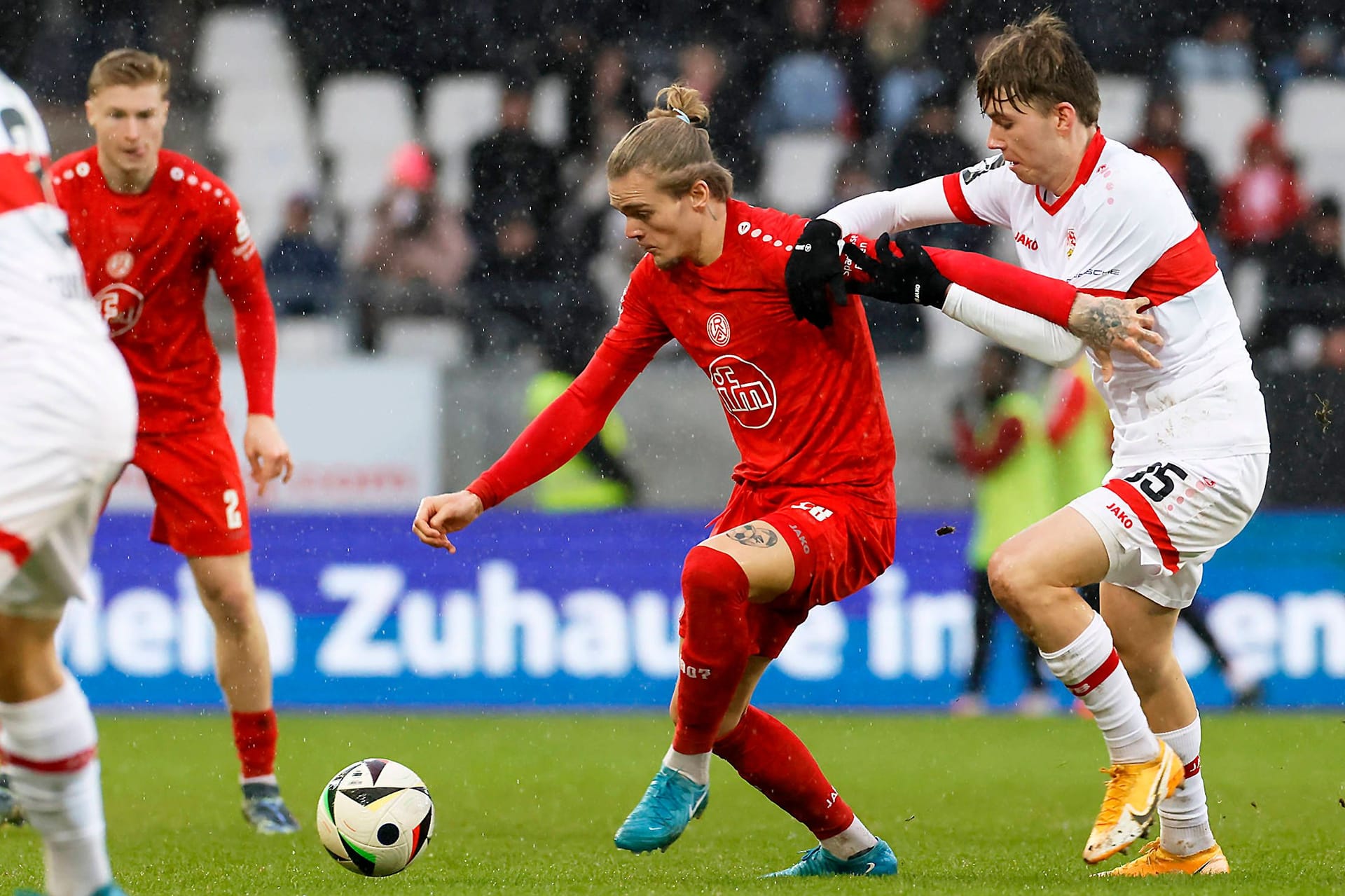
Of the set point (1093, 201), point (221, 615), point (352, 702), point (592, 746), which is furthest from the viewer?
point (352, 702)

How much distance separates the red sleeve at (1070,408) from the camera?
9969mm

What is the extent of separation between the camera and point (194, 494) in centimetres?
618

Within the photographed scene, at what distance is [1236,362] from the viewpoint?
4.92m

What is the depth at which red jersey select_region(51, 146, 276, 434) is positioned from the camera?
243 inches

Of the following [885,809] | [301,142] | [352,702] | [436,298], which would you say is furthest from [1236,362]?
[301,142]

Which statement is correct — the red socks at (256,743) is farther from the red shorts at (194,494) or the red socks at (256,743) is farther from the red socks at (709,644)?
the red socks at (709,644)

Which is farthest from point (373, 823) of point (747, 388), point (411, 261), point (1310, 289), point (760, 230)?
point (1310, 289)

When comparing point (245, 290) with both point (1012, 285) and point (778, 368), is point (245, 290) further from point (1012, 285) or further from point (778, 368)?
point (1012, 285)

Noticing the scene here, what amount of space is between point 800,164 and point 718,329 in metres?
9.11

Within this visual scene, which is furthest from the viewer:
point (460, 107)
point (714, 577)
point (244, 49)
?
point (244, 49)

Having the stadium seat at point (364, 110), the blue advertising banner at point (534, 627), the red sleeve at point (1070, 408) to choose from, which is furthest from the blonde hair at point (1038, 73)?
the stadium seat at point (364, 110)

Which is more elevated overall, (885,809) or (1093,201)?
(1093,201)

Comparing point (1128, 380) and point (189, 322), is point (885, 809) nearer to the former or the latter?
point (1128, 380)

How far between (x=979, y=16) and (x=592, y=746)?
7461 mm
